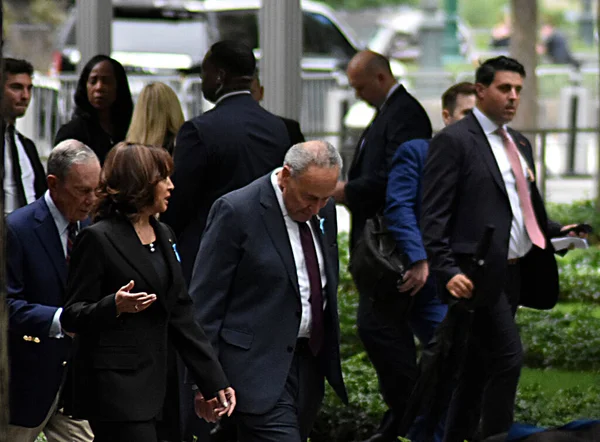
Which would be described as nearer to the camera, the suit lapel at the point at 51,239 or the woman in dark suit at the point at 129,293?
the woman in dark suit at the point at 129,293

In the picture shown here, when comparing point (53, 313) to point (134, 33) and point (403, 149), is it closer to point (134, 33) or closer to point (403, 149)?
point (403, 149)

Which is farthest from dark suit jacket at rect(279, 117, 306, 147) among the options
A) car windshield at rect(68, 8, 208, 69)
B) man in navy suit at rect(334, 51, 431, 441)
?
car windshield at rect(68, 8, 208, 69)

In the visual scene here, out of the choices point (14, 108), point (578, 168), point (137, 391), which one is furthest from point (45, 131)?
point (137, 391)

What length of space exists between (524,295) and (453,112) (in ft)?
5.35

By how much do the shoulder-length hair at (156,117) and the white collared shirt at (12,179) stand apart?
2.68 ft

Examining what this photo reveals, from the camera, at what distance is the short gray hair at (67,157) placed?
244 inches

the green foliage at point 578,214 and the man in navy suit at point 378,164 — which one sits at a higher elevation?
the man in navy suit at point 378,164

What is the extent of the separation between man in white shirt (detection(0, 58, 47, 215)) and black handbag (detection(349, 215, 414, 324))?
203 centimetres

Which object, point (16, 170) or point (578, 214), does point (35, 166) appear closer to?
point (16, 170)

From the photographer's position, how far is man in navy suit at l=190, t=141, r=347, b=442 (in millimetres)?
6148

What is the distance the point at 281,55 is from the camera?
9570 mm

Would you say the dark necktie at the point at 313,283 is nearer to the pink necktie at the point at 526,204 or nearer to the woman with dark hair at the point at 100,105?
the pink necktie at the point at 526,204

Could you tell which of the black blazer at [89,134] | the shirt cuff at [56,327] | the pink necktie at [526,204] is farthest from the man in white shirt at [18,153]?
the pink necktie at [526,204]

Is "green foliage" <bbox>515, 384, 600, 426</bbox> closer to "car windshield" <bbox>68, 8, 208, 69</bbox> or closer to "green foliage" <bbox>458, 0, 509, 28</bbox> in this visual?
"car windshield" <bbox>68, 8, 208, 69</bbox>
